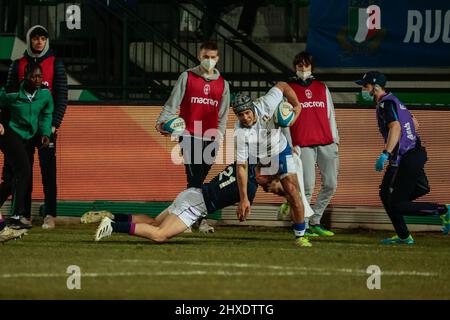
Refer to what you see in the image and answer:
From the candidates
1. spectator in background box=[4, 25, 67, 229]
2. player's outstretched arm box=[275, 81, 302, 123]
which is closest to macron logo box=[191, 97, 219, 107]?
player's outstretched arm box=[275, 81, 302, 123]

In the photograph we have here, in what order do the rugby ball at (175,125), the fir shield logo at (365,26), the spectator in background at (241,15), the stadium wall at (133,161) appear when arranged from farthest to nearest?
the spectator in background at (241,15), the fir shield logo at (365,26), the stadium wall at (133,161), the rugby ball at (175,125)

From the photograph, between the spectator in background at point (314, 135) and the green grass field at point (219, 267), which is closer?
the green grass field at point (219, 267)

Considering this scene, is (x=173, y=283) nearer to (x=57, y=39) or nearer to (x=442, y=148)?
(x=442, y=148)

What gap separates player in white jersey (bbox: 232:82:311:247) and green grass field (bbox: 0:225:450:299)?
0.51 meters

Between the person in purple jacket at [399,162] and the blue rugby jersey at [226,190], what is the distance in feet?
5.28

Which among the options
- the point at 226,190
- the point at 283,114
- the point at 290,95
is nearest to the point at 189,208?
the point at 226,190

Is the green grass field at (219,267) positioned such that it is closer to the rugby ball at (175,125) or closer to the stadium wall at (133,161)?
the rugby ball at (175,125)

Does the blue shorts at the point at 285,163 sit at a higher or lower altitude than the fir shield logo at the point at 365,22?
lower

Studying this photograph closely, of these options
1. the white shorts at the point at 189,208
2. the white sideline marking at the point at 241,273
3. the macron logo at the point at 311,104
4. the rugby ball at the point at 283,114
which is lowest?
the white sideline marking at the point at 241,273

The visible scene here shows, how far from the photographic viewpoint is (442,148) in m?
17.8

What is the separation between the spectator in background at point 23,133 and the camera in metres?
16.0

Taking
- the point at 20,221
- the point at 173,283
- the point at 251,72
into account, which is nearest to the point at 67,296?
the point at 173,283

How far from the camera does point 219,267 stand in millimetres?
12570

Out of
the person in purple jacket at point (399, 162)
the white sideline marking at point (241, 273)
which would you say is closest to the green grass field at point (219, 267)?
the white sideline marking at point (241, 273)
